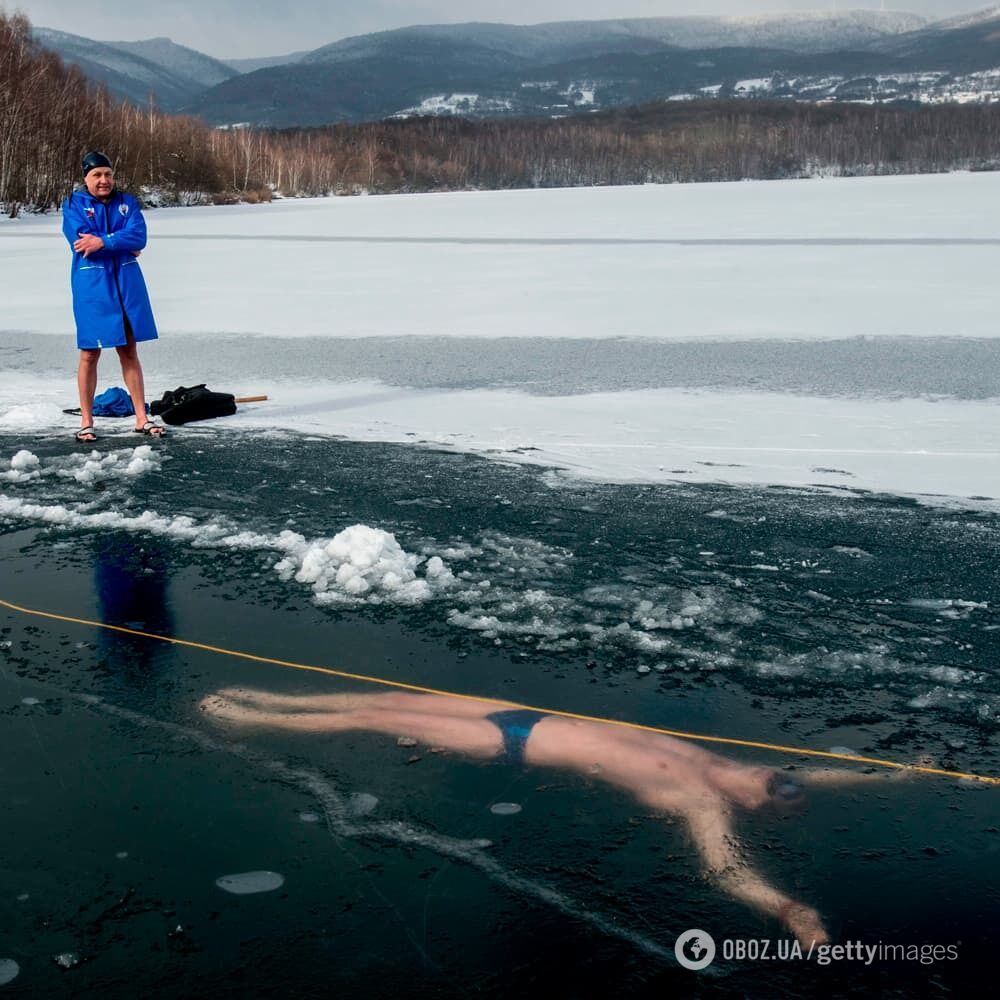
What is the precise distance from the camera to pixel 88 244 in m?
6.70

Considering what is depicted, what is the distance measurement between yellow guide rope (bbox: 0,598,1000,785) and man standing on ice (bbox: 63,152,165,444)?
10.1ft

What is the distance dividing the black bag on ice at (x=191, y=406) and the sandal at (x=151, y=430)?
0.33 m

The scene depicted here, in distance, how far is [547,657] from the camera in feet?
12.5

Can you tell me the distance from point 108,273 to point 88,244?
1.02 feet

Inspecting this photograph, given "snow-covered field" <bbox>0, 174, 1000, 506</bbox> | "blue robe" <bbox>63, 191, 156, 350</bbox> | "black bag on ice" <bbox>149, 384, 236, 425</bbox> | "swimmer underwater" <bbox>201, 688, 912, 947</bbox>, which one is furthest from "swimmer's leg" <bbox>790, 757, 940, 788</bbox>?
"black bag on ice" <bbox>149, 384, 236, 425</bbox>

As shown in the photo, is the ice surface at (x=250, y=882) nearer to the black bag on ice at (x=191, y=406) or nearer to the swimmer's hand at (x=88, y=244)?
the swimmer's hand at (x=88, y=244)

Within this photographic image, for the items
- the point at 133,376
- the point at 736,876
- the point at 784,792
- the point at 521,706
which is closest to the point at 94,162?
the point at 133,376

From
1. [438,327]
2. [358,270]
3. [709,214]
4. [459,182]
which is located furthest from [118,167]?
[459,182]

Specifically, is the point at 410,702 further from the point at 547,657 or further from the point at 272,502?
the point at 272,502

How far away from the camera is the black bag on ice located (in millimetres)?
7703

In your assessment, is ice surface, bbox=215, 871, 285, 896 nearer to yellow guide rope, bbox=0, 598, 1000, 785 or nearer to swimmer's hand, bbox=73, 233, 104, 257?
yellow guide rope, bbox=0, 598, 1000, 785

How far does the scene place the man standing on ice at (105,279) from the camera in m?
6.77

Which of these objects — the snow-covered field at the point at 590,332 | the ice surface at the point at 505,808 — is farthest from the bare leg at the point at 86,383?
the ice surface at the point at 505,808

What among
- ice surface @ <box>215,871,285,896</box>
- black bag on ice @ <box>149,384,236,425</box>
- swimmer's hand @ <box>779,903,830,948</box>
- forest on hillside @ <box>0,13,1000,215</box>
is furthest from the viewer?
forest on hillside @ <box>0,13,1000,215</box>
